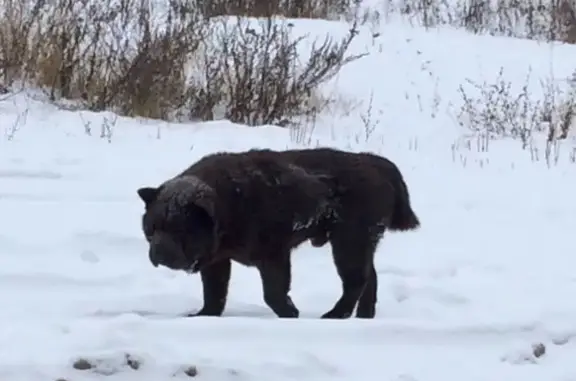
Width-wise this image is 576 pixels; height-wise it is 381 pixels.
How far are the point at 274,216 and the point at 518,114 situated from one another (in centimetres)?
722

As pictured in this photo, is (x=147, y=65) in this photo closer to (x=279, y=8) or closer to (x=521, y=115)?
(x=521, y=115)

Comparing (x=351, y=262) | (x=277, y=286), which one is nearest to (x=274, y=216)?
(x=277, y=286)

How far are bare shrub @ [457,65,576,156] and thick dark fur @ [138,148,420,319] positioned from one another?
5580 mm

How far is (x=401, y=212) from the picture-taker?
262 inches

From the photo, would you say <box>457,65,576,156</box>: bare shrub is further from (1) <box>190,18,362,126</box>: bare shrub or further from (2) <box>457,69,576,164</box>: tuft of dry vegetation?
(1) <box>190,18,362,126</box>: bare shrub

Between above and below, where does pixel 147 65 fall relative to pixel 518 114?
above

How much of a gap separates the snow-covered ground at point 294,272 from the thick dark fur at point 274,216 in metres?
0.24

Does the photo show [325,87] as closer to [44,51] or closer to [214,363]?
[44,51]

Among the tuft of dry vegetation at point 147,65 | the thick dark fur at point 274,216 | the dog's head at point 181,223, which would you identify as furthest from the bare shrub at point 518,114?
the dog's head at point 181,223

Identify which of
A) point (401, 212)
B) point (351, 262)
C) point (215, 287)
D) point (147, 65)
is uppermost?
point (147, 65)

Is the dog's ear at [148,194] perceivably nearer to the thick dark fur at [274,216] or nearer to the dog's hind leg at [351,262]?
the thick dark fur at [274,216]

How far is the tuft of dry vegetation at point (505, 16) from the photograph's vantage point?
1748 cm

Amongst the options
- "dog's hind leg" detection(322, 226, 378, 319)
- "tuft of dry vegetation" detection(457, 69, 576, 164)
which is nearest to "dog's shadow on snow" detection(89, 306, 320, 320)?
"dog's hind leg" detection(322, 226, 378, 319)

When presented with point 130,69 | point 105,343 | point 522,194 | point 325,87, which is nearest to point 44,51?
point 130,69
